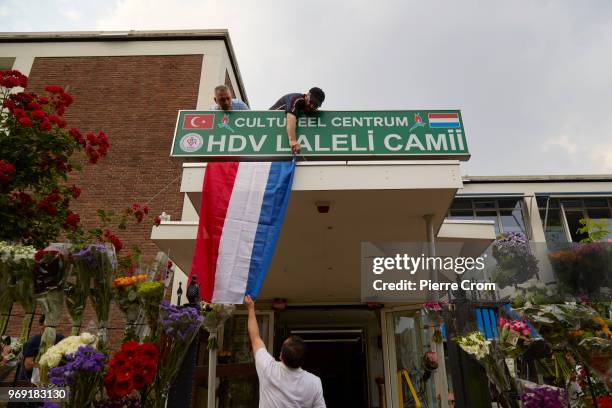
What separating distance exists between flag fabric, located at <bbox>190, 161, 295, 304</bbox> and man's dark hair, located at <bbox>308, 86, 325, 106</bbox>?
88 centimetres

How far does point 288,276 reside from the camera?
643 centimetres

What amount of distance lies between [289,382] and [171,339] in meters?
0.81

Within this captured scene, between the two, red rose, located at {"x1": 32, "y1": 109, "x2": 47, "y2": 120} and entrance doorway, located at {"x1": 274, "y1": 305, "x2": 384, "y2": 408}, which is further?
entrance doorway, located at {"x1": 274, "y1": 305, "x2": 384, "y2": 408}

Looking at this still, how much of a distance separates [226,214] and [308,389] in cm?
179

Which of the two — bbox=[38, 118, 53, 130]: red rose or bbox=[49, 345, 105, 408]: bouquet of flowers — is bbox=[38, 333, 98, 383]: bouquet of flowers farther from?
bbox=[38, 118, 53, 130]: red rose

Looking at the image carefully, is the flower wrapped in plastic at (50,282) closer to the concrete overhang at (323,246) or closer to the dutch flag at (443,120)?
the concrete overhang at (323,246)

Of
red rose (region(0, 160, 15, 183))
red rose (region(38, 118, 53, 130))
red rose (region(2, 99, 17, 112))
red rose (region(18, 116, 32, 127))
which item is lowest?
red rose (region(0, 160, 15, 183))

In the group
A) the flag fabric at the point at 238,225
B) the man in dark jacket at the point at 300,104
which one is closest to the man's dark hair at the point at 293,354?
the flag fabric at the point at 238,225

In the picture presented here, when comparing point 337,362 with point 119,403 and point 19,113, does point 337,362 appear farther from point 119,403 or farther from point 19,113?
point 119,403

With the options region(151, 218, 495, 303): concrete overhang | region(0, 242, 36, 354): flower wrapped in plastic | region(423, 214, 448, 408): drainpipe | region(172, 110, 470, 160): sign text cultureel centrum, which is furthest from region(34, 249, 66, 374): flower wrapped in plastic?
region(423, 214, 448, 408): drainpipe

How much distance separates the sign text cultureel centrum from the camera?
168 inches

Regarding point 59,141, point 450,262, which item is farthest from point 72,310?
point 450,262

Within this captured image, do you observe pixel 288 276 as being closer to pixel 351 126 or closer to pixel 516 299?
pixel 351 126

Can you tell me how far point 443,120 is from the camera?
14.5 ft
